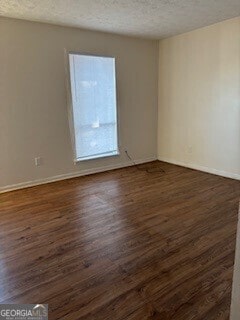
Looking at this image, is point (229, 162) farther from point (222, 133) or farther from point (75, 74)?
point (75, 74)

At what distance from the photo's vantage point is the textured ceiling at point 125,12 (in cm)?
297

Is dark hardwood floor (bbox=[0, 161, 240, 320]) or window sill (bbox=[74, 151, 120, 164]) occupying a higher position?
window sill (bbox=[74, 151, 120, 164])

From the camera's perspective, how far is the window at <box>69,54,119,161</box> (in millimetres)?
4078

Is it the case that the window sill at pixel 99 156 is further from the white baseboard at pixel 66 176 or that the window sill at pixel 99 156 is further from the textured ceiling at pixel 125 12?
the textured ceiling at pixel 125 12

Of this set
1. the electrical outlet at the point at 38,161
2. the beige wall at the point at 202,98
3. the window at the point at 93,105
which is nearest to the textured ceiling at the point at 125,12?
the beige wall at the point at 202,98

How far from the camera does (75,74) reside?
4020 mm

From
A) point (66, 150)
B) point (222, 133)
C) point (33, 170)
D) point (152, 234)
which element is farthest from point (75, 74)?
point (152, 234)

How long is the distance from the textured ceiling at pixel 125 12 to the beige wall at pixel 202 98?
13.7 inches

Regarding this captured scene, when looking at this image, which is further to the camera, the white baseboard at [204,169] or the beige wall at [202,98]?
the white baseboard at [204,169]

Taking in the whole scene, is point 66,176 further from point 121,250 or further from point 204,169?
point 204,169

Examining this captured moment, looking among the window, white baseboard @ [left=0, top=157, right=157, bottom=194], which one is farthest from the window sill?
white baseboard @ [left=0, top=157, right=157, bottom=194]

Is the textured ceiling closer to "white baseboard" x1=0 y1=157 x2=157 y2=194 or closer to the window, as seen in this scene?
the window

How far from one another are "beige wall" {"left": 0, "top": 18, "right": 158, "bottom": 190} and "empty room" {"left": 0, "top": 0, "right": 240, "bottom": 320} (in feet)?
0.05

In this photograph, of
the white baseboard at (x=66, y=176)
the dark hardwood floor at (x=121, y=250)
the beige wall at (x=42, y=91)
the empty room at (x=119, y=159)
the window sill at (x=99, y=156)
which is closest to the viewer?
the dark hardwood floor at (x=121, y=250)
